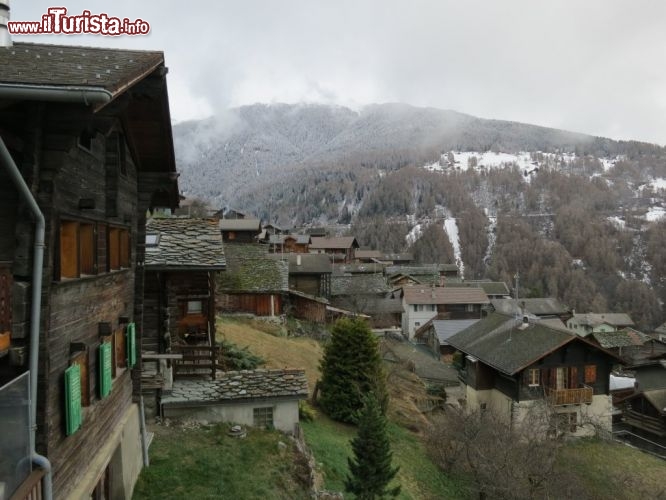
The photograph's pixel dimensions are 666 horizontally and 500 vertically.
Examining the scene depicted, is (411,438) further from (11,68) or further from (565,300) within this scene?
(565,300)

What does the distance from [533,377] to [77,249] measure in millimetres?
23880

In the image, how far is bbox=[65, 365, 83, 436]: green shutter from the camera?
5.85 metres

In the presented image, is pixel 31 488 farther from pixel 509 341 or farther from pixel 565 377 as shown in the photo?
pixel 565 377

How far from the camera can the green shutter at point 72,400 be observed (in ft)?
19.2

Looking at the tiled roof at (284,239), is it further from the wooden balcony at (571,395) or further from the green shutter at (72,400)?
the green shutter at (72,400)

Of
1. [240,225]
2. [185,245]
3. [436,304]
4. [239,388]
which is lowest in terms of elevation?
[436,304]

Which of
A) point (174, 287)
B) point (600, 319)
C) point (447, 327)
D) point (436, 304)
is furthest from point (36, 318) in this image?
point (600, 319)

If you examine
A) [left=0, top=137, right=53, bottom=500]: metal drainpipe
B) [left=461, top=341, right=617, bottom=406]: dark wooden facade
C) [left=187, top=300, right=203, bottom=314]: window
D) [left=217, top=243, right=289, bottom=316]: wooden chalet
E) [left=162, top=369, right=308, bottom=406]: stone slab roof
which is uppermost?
[left=0, top=137, right=53, bottom=500]: metal drainpipe

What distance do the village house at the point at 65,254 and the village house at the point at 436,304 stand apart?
51.1 m

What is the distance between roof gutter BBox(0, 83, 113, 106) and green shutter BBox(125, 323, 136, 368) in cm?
605

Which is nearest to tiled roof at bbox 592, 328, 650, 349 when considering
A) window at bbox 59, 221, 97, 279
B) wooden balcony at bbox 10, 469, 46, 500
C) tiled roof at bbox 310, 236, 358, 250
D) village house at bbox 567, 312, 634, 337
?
village house at bbox 567, 312, 634, 337

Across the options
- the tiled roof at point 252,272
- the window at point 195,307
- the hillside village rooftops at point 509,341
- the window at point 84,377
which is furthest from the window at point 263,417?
the tiled roof at point 252,272

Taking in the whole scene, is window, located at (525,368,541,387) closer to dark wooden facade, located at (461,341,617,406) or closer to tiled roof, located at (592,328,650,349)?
dark wooden facade, located at (461,341,617,406)

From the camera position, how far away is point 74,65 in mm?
5066
